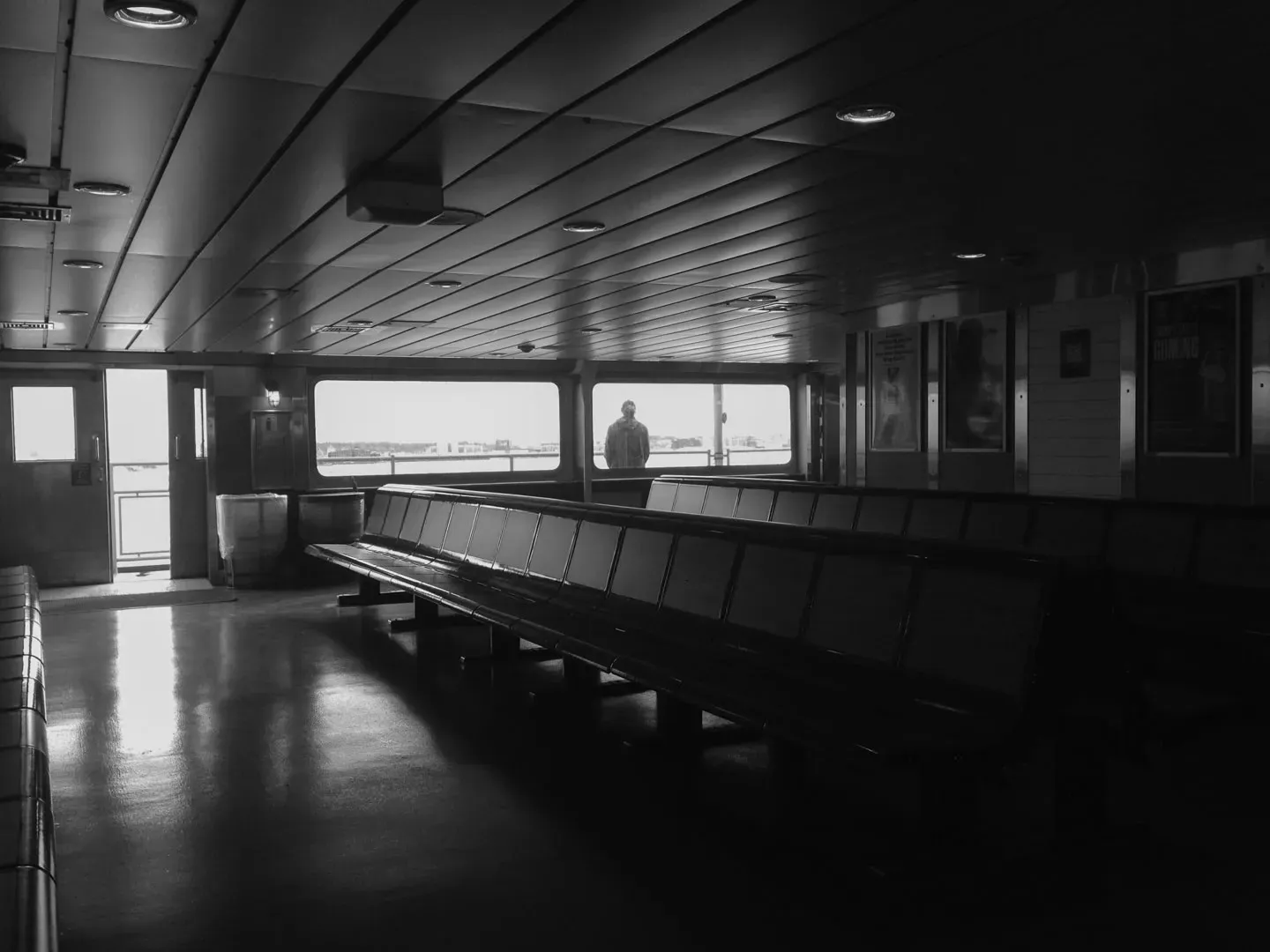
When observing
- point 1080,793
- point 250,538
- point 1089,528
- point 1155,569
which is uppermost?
point 1089,528

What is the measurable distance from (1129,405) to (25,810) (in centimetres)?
719

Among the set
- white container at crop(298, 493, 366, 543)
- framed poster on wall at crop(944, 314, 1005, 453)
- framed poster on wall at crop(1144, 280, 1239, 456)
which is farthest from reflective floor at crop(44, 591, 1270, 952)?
white container at crop(298, 493, 366, 543)

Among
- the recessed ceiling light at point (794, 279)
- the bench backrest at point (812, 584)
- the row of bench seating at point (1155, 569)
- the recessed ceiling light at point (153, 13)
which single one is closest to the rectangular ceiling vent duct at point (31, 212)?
the recessed ceiling light at point (153, 13)

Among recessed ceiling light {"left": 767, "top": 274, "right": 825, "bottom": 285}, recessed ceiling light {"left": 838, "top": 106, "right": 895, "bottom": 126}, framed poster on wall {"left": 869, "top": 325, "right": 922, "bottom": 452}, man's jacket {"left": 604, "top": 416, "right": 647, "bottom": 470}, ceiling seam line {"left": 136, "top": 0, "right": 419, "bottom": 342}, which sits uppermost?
recessed ceiling light {"left": 767, "top": 274, "right": 825, "bottom": 285}

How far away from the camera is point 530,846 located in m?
3.68

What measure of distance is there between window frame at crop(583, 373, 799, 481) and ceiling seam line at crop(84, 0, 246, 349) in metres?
8.40

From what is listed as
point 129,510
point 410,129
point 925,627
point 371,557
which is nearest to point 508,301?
point 371,557

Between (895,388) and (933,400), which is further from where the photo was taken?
(895,388)

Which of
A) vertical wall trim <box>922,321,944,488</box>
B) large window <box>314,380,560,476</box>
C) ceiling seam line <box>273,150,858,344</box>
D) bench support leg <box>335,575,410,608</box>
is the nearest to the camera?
ceiling seam line <box>273,150,858,344</box>

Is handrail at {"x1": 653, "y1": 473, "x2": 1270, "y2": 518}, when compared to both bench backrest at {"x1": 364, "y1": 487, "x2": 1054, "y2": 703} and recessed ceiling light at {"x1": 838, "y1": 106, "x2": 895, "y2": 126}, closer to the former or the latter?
bench backrest at {"x1": 364, "y1": 487, "x2": 1054, "y2": 703}

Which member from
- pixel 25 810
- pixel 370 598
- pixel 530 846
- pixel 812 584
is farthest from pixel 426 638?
pixel 25 810

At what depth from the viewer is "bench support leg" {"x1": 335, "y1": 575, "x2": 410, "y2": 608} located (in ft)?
32.1

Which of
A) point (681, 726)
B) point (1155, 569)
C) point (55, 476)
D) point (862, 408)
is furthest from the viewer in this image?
point (55, 476)

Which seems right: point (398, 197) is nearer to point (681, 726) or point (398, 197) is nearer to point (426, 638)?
point (681, 726)
